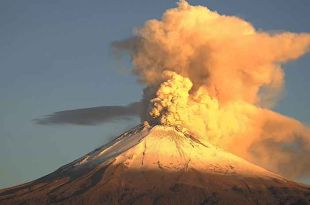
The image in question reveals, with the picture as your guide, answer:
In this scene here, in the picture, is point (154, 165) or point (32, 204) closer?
point (32, 204)

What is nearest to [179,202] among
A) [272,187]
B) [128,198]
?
[128,198]

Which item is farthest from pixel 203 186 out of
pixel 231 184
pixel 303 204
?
pixel 303 204

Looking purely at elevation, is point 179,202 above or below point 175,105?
below

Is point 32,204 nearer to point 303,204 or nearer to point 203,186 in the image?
point 203,186

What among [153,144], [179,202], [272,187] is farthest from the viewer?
[153,144]

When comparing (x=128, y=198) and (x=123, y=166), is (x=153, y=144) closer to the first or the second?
(x=123, y=166)

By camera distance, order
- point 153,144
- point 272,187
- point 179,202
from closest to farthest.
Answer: point 179,202 → point 272,187 → point 153,144
